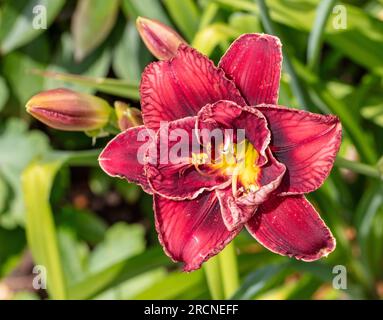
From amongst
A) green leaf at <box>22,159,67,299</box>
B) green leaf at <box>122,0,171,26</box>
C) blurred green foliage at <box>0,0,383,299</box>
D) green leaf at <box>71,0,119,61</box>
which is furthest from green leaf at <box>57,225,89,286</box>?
green leaf at <box>122,0,171,26</box>

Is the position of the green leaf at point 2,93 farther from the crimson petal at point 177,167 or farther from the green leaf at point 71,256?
the crimson petal at point 177,167

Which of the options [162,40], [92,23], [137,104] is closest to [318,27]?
[162,40]

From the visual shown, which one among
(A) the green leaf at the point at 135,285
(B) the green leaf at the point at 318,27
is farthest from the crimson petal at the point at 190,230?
(A) the green leaf at the point at 135,285

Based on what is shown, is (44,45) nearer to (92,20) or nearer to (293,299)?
(92,20)

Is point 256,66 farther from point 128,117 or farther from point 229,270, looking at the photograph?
point 229,270

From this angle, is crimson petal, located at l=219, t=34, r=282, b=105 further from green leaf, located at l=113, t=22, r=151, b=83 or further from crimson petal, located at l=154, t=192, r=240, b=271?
green leaf, located at l=113, t=22, r=151, b=83
